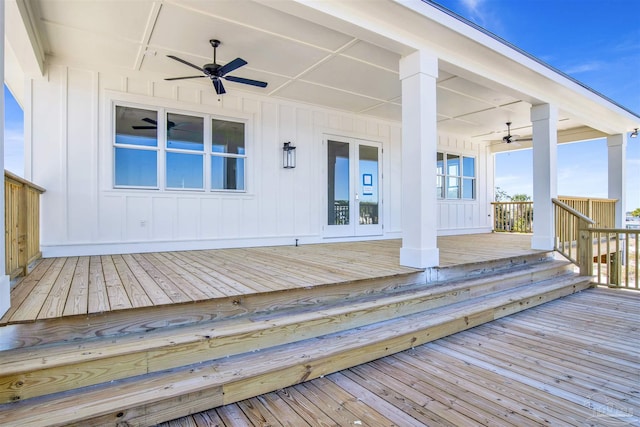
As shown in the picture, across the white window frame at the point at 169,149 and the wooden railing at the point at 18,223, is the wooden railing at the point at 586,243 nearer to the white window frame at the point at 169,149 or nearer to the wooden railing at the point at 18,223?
the white window frame at the point at 169,149

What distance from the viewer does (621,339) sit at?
118 inches

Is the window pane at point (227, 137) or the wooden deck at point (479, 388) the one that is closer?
the wooden deck at point (479, 388)

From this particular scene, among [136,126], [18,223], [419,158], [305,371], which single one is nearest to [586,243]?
[419,158]

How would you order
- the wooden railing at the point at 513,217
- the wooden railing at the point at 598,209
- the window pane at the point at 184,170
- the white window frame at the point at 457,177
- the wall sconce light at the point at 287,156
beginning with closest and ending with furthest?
the window pane at the point at 184,170 → the wall sconce light at the point at 287,156 → the wooden railing at the point at 598,209 → the white window frame at the point at 457,177 → the wooden railing at the point at 513,217

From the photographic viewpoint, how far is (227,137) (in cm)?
570

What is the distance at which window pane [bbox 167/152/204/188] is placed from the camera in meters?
5.24

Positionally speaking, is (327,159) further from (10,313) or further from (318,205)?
(10,313)

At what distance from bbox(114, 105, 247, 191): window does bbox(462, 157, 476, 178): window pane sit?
654 centimetres

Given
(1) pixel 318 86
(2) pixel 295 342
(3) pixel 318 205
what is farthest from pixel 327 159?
(2) pixel 295 342

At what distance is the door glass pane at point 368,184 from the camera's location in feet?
23.4

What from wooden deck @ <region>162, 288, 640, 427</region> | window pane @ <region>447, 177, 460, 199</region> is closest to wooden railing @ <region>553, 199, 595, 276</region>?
wooden deck @ <region>162, 288, 640, 427</region>

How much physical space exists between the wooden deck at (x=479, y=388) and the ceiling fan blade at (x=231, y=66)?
11.2 feet

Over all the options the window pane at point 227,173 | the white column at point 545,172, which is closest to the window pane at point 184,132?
the window pane at point 227,173

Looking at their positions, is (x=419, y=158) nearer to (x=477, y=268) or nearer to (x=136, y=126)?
(x=477, y=268)
